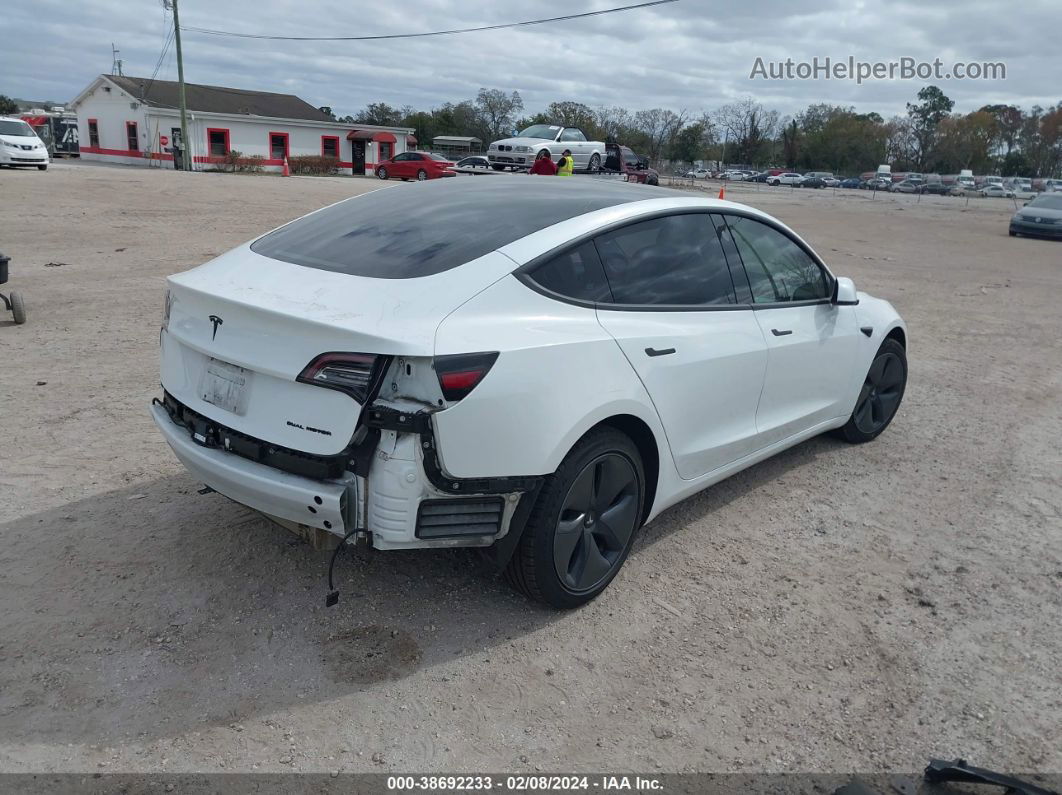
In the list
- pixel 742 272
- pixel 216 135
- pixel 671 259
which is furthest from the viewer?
pixel 216 135

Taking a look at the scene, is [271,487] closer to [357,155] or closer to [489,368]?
[489,368]

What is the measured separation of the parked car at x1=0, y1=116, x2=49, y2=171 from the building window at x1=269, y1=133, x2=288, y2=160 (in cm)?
2569

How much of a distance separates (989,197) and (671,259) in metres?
76.1

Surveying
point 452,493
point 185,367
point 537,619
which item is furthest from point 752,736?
point 185,367

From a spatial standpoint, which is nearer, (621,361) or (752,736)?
(752,736)

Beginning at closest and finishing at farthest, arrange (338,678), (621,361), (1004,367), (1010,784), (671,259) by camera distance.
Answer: (1010,784) < (338,678) < (621,361) < (671,259) < (1004,367)

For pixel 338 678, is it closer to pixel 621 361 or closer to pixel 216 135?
pixel 621 361

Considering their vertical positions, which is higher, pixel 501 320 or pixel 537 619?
pixel 501 320

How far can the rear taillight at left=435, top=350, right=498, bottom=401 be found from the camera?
9.48 feet

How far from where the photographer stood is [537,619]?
11.7ft

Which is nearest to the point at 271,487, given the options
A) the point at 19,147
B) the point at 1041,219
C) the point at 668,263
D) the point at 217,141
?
the point at 668,263

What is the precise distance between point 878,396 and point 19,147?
26493mm

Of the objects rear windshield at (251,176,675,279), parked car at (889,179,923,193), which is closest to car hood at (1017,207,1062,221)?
rear windshield at (251,176,675,279)

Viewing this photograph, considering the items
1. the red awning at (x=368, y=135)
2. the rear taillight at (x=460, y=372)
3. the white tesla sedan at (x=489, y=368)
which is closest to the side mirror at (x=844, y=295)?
the white tesla sedan at (x=489, y=368)
